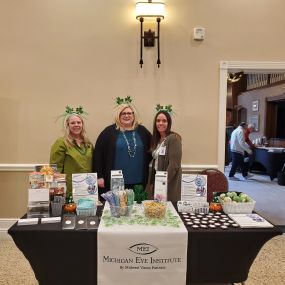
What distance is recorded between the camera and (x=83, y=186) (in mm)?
2111

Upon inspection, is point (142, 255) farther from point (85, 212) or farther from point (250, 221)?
point (250, 221)

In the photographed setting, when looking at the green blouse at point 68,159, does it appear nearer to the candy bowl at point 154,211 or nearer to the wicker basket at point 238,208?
the candy bowl at point 154,211

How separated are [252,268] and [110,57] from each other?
8.21 feet

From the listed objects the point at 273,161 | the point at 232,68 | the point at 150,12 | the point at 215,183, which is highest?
the point at 150,12

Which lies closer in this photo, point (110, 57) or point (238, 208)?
point (238, 208)

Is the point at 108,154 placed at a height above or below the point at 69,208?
above

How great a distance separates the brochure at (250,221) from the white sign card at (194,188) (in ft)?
0.77

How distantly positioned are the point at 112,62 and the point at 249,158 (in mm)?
5155

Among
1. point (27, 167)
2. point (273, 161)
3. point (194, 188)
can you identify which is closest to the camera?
point (194, 188)

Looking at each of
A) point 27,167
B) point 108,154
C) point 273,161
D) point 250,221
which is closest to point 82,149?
point 108,154

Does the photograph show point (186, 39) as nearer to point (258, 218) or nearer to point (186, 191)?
point (186, 191)

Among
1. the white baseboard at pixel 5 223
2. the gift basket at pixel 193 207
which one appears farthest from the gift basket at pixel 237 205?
the white baseboard at pixel 5 223

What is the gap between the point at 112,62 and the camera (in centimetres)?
324

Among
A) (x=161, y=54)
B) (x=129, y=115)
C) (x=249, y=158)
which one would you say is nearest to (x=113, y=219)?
(x=129, y=115)
